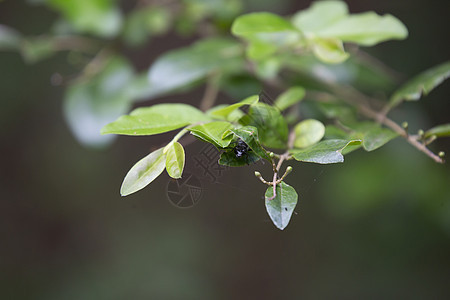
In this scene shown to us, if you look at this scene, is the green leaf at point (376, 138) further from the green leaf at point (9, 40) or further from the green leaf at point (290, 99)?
the green leaf at point (9, 40)

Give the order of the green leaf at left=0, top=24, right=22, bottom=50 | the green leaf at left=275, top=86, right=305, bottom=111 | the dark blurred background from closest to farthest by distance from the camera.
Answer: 1. the green leaf at left=275, top=86, right=305, bottom=111
2. the green leaf at left=0, top=24, right=22, bottom=50
3. the dark blurred background

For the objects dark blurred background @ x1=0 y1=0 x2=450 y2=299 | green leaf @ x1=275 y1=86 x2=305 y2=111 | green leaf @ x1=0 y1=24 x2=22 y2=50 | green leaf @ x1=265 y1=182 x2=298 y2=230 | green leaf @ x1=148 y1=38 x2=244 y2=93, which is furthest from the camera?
dark blurred background @ x1=0 y1=0 x2=450 y2=299

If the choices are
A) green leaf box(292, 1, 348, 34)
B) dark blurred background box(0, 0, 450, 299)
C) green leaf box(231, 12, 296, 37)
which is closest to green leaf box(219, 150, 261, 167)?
green leaf box(231, 12, 296, 37)

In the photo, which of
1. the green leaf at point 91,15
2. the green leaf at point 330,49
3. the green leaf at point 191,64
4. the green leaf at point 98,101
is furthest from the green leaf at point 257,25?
the green leaf at point 91,15

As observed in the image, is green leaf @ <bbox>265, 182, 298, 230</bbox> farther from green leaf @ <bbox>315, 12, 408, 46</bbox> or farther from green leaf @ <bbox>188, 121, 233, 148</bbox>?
green leaf @ <bbox>315, 12, 408, 46</bbox>

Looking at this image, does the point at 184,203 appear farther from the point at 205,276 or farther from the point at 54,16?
the point at 205,276
